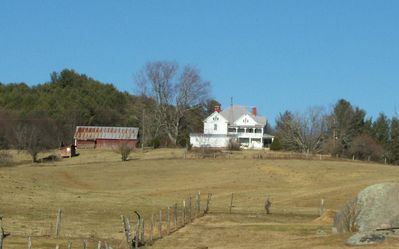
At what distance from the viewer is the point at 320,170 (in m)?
86.1

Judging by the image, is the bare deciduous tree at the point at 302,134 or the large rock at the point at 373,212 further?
the bare deciduous tree at the point at 302,134

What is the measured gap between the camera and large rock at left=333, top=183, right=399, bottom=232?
2994 cm

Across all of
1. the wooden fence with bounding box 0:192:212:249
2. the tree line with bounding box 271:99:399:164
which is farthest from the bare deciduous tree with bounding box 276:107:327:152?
the wooden fence with bounding box 0:192:212:249

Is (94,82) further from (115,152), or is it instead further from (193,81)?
(115,152)

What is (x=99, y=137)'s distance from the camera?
457ft

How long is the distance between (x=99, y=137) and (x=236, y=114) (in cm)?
3338

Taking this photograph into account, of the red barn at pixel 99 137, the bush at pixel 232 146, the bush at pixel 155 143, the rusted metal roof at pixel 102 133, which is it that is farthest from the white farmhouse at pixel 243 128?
the red barn at pixel 99 137

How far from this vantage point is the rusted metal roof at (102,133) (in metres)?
139

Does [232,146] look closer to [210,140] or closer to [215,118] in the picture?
[210,140]

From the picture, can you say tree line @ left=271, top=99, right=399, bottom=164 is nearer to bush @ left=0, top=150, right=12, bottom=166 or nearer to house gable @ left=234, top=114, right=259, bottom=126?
house gable @ left=234, top=114, right=259, bottom=126

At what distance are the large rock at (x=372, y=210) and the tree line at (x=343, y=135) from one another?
298 ft

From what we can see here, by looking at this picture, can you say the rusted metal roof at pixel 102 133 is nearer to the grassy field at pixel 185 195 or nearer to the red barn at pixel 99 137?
the red barn at pixel 99 137

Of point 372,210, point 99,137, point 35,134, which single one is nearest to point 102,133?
point 99,137

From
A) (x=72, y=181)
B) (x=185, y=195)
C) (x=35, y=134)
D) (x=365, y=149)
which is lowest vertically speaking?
(x=185, y=195)
